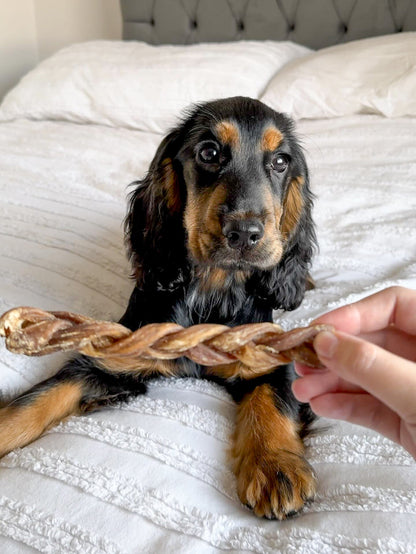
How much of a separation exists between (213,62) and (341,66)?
2.52 ft

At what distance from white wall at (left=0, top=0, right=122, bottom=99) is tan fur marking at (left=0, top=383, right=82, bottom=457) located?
4.03m

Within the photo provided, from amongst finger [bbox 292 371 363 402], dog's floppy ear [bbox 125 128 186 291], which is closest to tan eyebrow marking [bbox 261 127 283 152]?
dog's floppy ear [bbox 125 128 186 291]

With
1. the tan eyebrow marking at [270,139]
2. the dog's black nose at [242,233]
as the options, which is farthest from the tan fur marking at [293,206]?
the dog's black nose at [242,233]

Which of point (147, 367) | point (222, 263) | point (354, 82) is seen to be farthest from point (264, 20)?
point (147, 367)

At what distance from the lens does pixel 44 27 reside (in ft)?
15.9

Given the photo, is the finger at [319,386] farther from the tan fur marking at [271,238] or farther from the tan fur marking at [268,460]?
the tan fur marking at [271,238]

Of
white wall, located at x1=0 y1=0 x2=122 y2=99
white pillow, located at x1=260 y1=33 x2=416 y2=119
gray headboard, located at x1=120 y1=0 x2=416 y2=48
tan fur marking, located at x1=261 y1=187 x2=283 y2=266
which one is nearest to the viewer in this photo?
tan fur marking, located at x1=261 y1=187 x2=283 y2=266

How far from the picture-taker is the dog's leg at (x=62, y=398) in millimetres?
1207

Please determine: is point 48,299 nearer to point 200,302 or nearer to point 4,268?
point 4,268

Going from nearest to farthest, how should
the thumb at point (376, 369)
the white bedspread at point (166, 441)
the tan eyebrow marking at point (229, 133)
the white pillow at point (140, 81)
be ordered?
the thumb at point (376, 369)
the white bedspread at point (166, 441)
the tan eyebrow marking at point (229, 133)
the white pillow at point (140, 81)

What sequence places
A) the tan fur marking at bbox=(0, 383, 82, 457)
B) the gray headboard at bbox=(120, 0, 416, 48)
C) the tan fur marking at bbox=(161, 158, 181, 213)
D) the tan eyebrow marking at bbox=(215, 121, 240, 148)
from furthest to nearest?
the gray headboard at bbox=(120, 0, 416, 48)
the tan fur marking at bbox=(161, 158, 181, 213)
the tan eyebrow marking at bbox=(215, 121, 240, 148)
the tan fur marking at bbox=(0, 383, 82, 457)

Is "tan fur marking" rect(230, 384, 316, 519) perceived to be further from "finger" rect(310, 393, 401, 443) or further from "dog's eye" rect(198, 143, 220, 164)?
"dog's eye" rect(198, 143, 220, 164)

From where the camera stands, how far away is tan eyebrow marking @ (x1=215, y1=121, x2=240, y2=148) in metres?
1.47

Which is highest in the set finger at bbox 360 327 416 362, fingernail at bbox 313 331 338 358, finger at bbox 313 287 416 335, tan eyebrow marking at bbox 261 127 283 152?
fingernail at bbox 313 331 338 358
